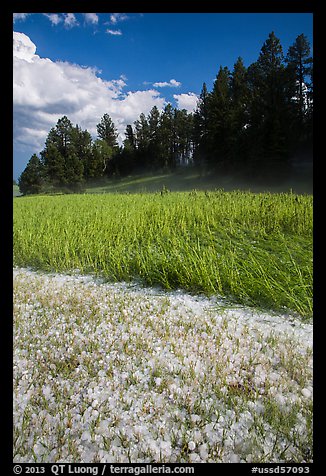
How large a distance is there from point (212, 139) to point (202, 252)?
25.9 m

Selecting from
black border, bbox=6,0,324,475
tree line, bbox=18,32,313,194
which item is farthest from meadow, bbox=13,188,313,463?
tree line, bbox=18,32,313,194

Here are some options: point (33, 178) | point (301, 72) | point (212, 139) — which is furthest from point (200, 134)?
point (33, 178)

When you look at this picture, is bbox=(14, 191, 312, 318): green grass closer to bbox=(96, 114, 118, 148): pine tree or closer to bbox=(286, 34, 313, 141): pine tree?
bbox=(286, 34, 313, 141): pine tree

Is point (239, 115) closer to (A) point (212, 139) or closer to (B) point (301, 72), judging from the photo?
(A) point (212, 139)

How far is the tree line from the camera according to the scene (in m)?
22.5

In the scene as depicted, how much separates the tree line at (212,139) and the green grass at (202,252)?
42.9 feet

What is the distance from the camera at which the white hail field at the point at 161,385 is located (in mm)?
1374

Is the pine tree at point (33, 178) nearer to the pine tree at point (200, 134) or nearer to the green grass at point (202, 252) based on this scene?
the pine tree at point (200, 134)

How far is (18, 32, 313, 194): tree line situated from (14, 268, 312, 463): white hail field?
1739 cm

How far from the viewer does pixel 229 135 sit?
27.3m
